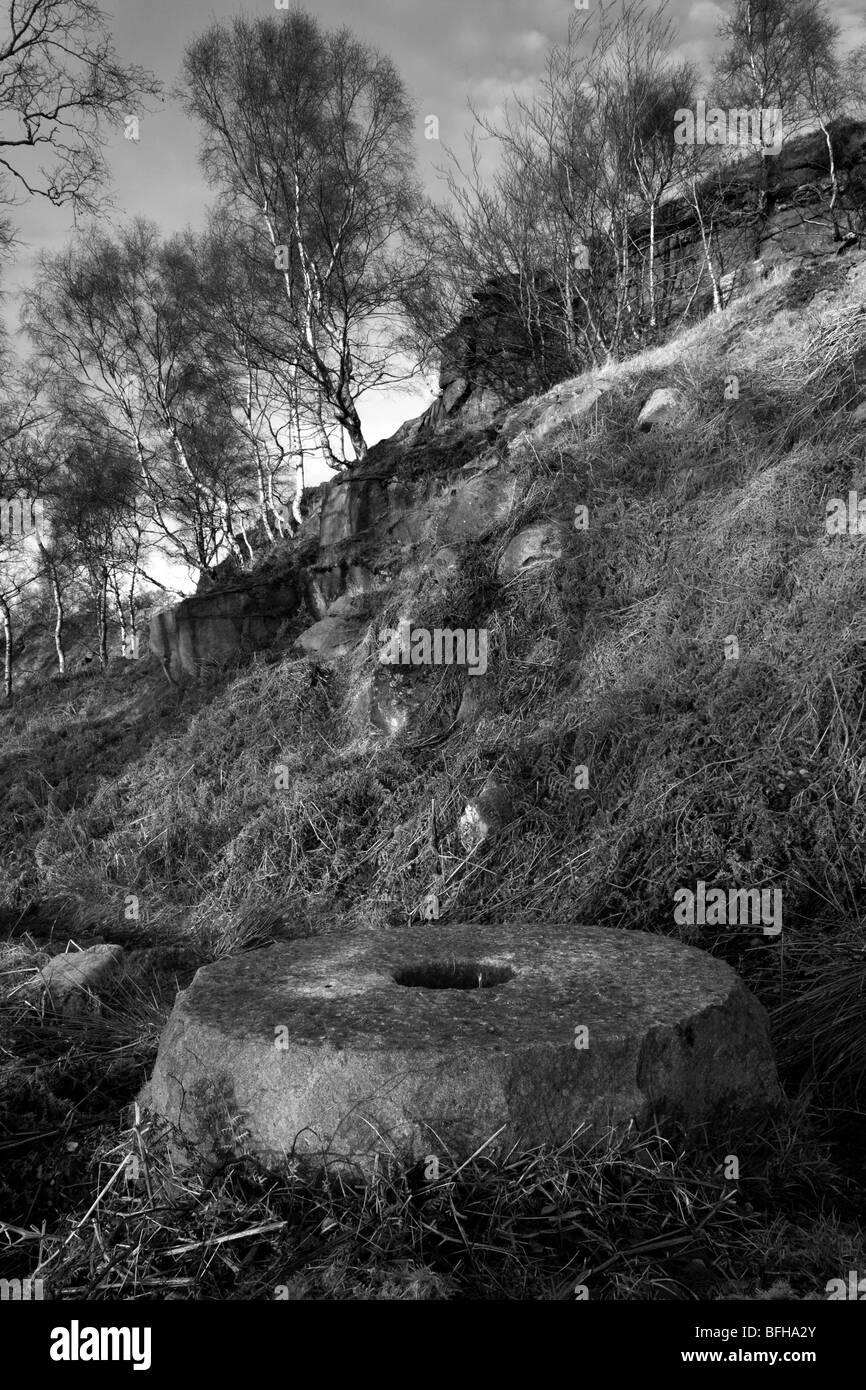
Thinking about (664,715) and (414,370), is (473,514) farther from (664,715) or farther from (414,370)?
(414,370)

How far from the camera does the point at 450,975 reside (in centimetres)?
388

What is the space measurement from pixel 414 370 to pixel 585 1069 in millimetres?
16996

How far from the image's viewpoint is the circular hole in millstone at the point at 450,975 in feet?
12.5

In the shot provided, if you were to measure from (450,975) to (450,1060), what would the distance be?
38.9 inches

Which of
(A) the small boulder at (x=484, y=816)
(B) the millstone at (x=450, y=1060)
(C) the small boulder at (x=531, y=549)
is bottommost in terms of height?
(B) the millstone at (x=450, y=1060)

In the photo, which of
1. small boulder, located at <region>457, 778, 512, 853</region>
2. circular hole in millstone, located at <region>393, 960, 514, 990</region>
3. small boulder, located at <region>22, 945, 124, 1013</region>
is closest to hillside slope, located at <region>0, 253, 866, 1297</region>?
small boulder, located at <region>457, 778, 512, 853</region>

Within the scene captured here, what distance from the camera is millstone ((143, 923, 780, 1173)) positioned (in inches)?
113

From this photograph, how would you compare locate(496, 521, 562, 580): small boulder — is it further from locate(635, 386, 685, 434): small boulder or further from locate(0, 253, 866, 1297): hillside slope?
locate(635, 386, 685, 434): small boulder

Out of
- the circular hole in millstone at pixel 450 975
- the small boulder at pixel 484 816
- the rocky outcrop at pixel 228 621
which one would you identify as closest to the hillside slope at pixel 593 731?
the small boulder at pixel 484 816

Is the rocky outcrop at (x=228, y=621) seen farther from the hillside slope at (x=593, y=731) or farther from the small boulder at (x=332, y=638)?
the small boulder at (x=332, y=638)

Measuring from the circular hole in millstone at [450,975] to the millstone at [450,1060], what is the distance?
14 centimetres

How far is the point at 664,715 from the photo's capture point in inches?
237

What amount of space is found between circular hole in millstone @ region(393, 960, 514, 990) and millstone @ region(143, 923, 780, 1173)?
14cm
